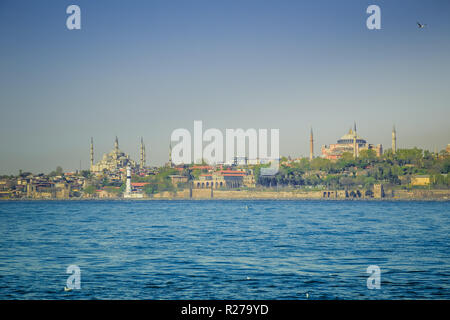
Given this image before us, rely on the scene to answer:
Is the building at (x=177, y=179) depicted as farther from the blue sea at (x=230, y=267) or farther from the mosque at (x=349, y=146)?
the blue sea at (x=230, y=267)

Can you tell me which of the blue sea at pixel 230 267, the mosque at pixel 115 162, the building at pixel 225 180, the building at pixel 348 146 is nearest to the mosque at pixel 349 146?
the building at pixel 348 146

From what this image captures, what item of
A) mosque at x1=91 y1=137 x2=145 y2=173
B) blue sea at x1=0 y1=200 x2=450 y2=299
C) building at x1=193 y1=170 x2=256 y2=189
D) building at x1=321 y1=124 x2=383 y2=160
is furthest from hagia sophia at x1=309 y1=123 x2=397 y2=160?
blue sea at x1=0 y1=200 x2=450 y2=299

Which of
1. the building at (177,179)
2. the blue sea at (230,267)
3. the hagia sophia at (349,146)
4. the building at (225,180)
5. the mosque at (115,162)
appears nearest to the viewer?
the blue sea at (230,267)

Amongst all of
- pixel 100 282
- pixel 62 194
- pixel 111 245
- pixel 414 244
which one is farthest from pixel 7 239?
pixel 62 194

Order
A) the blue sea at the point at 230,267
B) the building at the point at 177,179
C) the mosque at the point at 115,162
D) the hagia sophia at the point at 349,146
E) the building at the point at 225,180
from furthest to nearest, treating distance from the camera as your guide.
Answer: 1. the mosque at the point at 115,162
2. the hagia sophia at the point at 349,146
3. the building at the point at 177,179
4. the building at the point at 225,180
5. the blue sea at the point at 230,267

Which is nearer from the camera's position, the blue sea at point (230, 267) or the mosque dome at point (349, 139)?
the blue sea at point (230, 267)

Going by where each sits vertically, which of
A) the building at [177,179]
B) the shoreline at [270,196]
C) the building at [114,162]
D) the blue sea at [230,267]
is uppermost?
the building at [114,162]

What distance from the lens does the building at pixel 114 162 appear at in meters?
147

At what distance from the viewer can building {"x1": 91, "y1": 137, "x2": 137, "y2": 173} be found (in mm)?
146750

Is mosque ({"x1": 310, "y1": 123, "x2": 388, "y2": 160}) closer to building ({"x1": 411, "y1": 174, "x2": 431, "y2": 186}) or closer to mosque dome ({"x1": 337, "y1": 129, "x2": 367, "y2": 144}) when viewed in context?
mosque dome ({"x1": 337, "y1": 129, "x2": 367, "y2": 144})

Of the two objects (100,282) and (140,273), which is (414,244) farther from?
(100,282)

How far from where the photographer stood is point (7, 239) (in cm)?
2439

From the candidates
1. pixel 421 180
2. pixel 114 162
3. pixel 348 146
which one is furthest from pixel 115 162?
pixel 421 180

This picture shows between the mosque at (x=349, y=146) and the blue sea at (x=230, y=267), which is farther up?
the mosque at (x=349, y=146)
